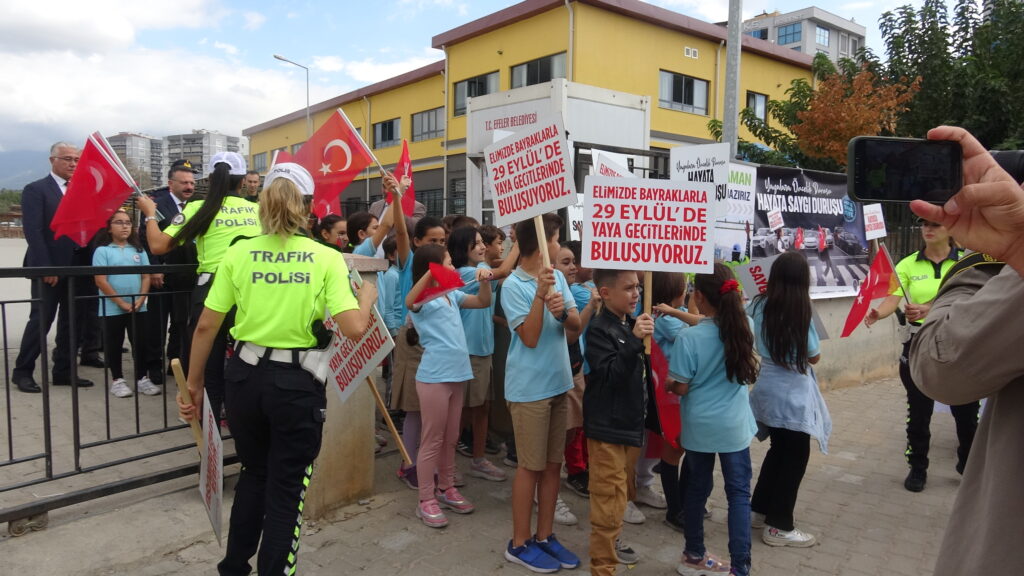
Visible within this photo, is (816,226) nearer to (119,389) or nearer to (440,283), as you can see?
(440,283)

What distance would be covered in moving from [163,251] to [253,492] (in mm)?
1772

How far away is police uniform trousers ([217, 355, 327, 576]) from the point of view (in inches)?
122

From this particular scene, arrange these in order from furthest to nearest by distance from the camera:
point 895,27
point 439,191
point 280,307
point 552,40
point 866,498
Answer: point 439,191
point 552,40
point 895,27
point 866,498
point 280,307

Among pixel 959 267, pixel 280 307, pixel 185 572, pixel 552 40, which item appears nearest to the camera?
pixel 959 267

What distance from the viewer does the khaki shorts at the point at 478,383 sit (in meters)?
5.16

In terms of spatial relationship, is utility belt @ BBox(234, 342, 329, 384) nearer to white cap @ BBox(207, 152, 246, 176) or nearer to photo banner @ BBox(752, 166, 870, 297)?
white cap @ BBox(207, 152, 246, 176)

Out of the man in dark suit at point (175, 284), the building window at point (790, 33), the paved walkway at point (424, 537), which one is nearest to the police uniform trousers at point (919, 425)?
the paved walkway at point (424, 537)

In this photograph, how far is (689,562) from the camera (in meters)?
3.90

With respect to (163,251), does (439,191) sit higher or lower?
higher

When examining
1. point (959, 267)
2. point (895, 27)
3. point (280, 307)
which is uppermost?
point (895, 27)

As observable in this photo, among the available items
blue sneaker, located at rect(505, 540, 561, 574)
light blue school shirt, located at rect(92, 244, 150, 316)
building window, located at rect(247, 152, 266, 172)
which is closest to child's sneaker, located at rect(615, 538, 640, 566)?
blue sneaker, located at rect(505, 540, 561, 574)

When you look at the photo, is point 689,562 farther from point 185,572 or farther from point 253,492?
point 185,572

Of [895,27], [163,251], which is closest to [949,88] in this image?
[895,27]

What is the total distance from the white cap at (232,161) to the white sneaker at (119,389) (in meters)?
3.01
